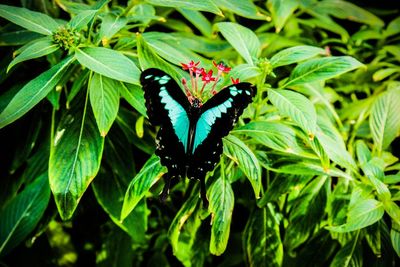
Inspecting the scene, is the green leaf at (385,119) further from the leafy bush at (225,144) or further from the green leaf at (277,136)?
the green leaf at (277,136)

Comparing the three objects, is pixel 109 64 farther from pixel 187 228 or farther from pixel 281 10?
pixel 281 10

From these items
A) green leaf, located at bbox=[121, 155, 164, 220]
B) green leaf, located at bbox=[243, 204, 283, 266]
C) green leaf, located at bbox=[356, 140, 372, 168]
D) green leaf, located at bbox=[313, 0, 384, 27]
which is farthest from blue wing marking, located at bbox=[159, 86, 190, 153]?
green leaf, located at bbox=[313, 0, 384, 27]

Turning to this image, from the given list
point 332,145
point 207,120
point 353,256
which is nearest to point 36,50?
point 207,120

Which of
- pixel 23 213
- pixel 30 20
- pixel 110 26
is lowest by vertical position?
pixel 23 213

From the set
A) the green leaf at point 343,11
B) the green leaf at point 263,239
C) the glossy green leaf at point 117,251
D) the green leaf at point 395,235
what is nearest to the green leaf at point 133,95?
the green leaf at point 263,239

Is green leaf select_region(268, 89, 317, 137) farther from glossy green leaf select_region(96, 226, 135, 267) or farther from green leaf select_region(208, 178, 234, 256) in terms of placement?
glossy green leaf select_region(96, 226, 135, 267)
